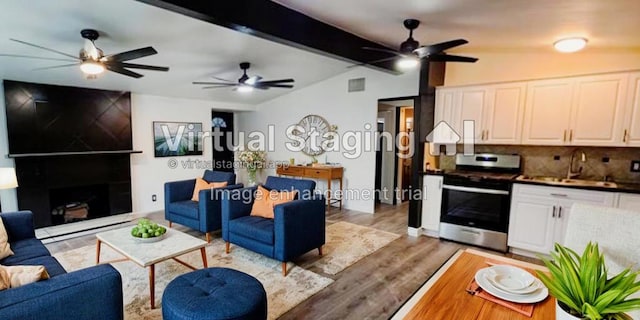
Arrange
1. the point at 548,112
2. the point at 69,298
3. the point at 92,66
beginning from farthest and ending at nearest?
the point at 548,112
the point at 92,66
the point at 69,298

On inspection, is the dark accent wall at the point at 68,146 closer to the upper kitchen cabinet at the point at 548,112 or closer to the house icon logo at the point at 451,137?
the house icon logo at the point at 451,137

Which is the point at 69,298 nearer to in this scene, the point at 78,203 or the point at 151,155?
the point at 78,203

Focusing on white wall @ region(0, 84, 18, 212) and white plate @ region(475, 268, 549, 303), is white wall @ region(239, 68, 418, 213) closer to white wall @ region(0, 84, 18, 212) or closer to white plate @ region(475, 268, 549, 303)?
white plate @ region(475, 268, 549, 303)

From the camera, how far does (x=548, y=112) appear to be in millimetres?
3646

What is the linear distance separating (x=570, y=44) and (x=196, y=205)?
4865 millimetres

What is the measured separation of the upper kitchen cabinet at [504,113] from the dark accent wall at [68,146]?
5759 millimetres

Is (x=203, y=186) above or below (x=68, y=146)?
below

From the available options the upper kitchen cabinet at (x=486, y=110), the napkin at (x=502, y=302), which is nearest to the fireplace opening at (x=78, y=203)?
the upper kitchen cabinet at (x=486, y=110)

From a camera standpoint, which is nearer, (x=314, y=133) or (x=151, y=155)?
(x=151, y=155)

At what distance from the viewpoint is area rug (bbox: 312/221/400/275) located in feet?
11.2

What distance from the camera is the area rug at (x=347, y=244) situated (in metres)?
3.42

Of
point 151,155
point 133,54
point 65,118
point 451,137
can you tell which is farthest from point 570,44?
point 65,118

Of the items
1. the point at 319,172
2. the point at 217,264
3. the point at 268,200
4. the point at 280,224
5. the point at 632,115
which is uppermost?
the point at 632,115

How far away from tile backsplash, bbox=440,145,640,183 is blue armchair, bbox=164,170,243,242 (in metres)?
3.78
